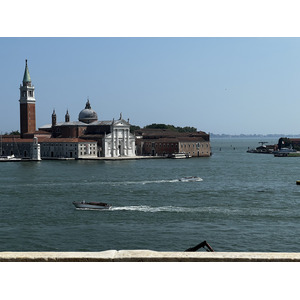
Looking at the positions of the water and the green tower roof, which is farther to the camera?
the green tower roof

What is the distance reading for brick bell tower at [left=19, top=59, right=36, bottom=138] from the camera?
4253 cm

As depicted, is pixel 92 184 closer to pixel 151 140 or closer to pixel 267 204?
pixel 267 204

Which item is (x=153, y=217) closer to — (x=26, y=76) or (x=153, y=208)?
(x=153, y=208)

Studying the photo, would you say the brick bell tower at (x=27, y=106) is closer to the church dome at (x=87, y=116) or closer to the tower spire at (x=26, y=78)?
the tower spire at (x=26, y=78)

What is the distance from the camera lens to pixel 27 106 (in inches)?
1676

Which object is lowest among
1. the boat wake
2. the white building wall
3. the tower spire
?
the boat wake

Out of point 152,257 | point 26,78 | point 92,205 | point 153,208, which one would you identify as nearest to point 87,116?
point 26,78

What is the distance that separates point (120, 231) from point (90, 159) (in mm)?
30311

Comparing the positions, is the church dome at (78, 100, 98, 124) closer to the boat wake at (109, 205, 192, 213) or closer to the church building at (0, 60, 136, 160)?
the church building at (0, 60, 136, 160)

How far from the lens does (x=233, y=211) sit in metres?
11.5

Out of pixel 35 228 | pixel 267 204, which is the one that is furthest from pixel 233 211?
pixel 35 228

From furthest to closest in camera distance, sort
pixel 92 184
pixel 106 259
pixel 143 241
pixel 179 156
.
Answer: pixel 179 156 < pixel 92 184 < pixel 143 241 < pixel 106 259

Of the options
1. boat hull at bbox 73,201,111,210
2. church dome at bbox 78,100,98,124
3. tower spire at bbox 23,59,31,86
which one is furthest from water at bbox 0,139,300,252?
church dome at bbox 78,100,98,124

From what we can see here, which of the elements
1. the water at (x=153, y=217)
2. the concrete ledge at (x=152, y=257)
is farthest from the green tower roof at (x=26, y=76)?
the concrete ledge at (x=152, y=257)
